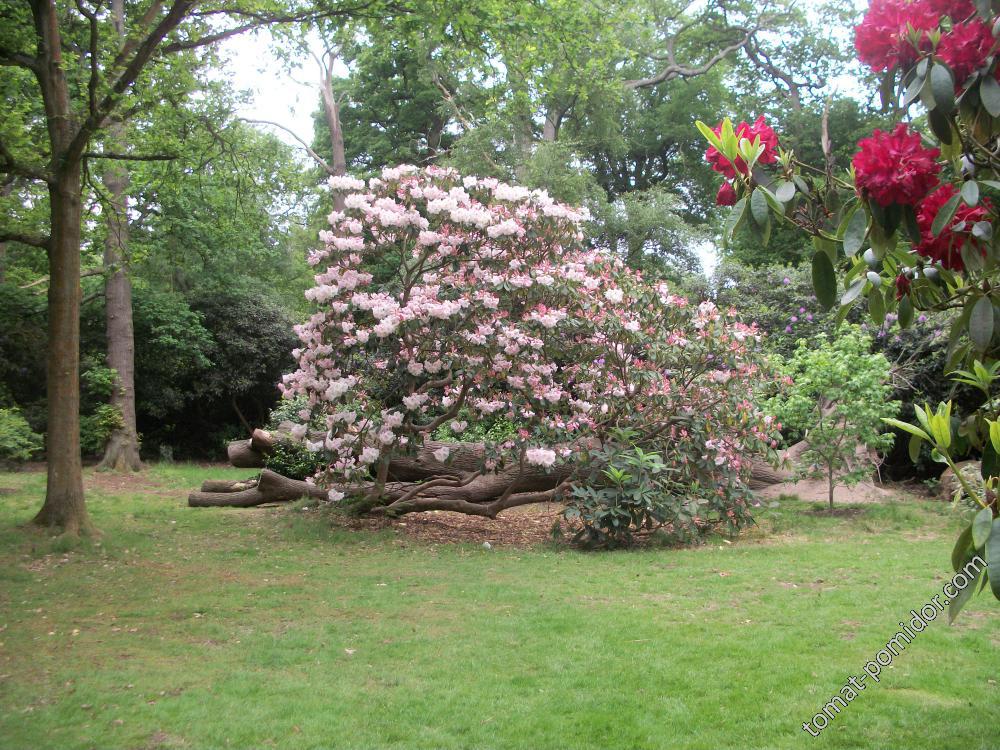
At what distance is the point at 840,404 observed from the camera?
9789mm

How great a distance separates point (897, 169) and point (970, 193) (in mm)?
191

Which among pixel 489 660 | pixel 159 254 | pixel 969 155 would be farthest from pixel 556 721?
pixel 159 254

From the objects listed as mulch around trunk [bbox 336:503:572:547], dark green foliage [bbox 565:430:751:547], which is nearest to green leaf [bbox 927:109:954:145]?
dark green foliage [bbox 565:430:751:547]

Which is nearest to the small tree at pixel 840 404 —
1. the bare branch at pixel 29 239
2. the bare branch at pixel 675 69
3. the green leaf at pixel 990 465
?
the green leaf at pixel 990 465

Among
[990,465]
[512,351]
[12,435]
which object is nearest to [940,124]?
[990,465]

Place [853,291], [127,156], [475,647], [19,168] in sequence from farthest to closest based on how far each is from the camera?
1. [127,156]
2. [19,168]
3. [475,647]
4. [853,291]

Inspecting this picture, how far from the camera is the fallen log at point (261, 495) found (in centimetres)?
1069

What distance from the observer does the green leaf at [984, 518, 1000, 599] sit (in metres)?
1.73

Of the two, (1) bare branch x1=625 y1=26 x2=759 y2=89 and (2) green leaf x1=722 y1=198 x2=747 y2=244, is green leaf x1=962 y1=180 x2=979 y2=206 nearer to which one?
(2) green leaf x1=722 y1=198 x2=747 y2=244

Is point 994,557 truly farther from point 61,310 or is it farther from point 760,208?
point 61,310

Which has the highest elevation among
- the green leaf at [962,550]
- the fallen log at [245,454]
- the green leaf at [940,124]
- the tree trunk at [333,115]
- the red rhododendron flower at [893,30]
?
the tree trunk at [333,115]

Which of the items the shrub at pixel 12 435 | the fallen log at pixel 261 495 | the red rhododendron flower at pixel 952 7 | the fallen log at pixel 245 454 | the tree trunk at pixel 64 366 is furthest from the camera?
the fallen log at pixel 245 454

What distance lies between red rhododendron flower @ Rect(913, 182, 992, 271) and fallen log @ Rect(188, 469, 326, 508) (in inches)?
367

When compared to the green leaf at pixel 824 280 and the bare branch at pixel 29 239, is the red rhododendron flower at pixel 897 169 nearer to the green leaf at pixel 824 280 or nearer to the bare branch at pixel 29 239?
the green leaf at pixel 824 280
